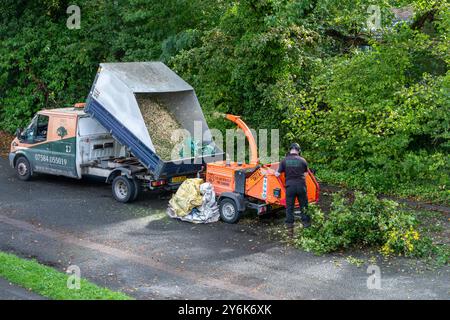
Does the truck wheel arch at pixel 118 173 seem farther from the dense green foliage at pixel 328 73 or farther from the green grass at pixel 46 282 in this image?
the green grass at pixel 46 282

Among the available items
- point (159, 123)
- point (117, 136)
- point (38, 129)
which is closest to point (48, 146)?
point (38, 129)

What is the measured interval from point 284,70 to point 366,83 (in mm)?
2276

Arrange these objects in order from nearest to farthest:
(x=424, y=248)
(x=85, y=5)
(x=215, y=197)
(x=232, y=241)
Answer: (x=424, y=248)
(x=232, y=241)
(x=215, y=197)
(x=85, y=5)

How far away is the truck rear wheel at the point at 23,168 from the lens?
56.1ft

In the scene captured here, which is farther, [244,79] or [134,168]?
[244,79]

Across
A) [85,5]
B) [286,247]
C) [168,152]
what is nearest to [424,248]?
[286,247]

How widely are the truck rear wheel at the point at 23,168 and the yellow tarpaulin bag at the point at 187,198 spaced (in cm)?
530

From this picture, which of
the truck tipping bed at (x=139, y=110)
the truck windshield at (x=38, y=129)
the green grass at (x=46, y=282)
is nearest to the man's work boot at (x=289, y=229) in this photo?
the truck tipping bed at (x=139, y=110)

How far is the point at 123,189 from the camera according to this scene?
15.1 meters

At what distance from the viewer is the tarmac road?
988cm

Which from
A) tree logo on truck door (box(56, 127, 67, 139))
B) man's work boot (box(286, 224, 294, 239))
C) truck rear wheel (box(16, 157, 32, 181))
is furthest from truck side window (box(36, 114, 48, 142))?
man's work boot (box(286, 224, 294, 239))

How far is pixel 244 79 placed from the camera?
17891 millimetres

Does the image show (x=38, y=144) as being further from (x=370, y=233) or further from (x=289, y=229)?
(x=370, y=233)
